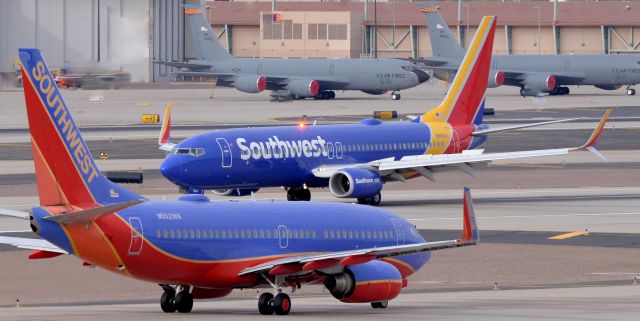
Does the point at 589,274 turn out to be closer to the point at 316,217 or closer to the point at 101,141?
the point at 316,217

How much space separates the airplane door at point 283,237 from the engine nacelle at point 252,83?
11391 cm

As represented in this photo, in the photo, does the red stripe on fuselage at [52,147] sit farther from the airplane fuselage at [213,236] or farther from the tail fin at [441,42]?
the tail fin at [441,42]

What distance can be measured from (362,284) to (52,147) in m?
7.91

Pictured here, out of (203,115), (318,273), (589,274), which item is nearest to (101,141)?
(203,115)

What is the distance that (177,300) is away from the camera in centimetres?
3400

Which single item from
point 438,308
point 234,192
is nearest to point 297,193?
point 234,192

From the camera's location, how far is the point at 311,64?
6068 inches

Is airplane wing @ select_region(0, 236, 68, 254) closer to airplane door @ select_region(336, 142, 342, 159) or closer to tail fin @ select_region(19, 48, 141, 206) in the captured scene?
tail fin @ select_region(19, 48, 141, 206)

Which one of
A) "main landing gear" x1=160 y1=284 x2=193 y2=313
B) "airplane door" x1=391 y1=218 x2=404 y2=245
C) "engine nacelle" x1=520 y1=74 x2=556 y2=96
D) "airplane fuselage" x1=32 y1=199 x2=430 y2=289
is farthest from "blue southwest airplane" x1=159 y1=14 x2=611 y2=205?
"engine nacelle" x1=520 y1=74 x2=556 y2=96

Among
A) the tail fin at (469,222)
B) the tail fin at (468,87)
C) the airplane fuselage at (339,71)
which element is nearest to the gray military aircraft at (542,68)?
the airplane fuselage at (339,71)

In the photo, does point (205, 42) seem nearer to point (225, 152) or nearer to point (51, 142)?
point (225, 152)

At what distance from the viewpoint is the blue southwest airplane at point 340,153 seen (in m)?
59.5

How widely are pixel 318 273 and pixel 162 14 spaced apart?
131 meters

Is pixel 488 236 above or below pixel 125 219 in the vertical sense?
below
